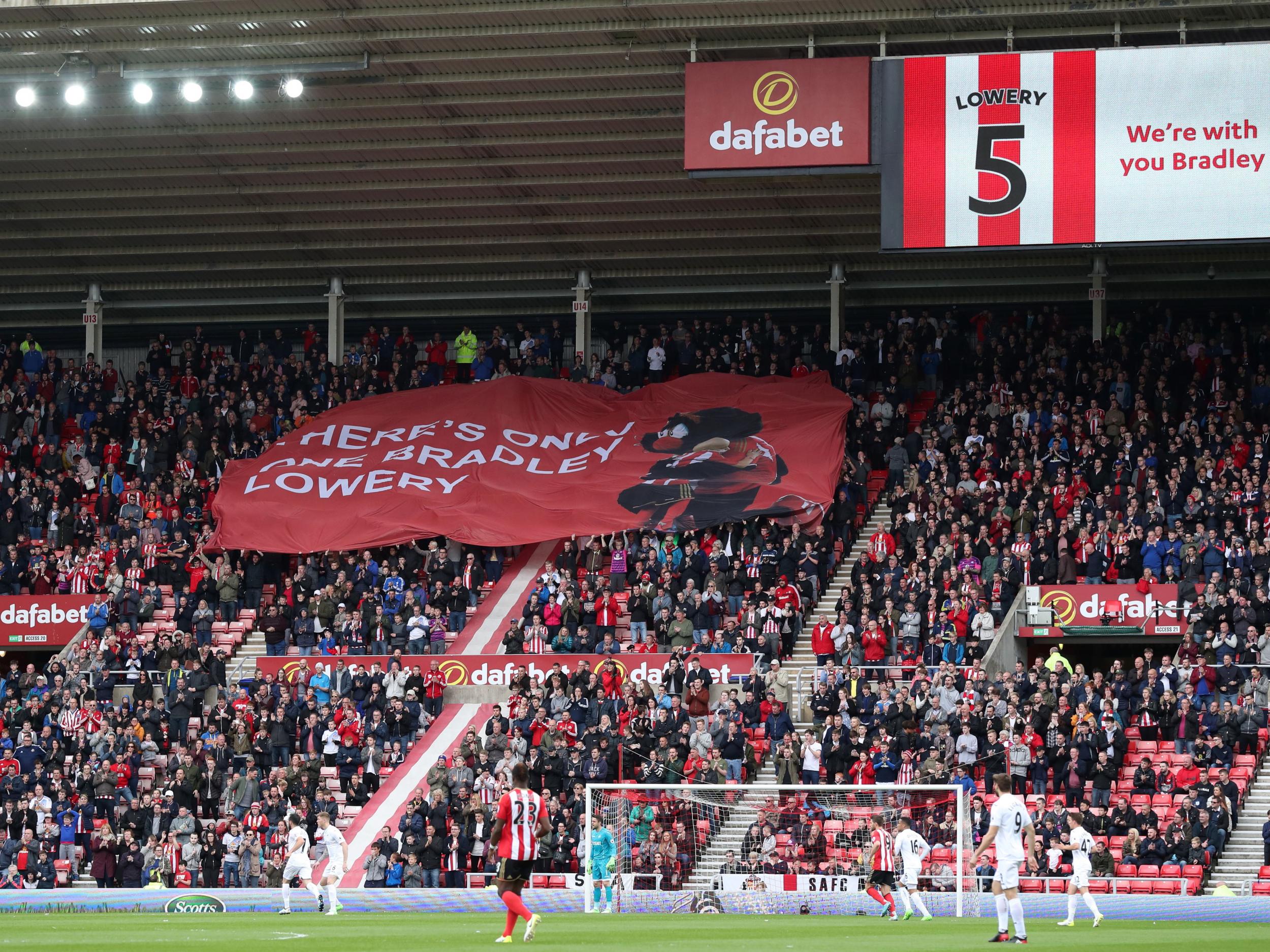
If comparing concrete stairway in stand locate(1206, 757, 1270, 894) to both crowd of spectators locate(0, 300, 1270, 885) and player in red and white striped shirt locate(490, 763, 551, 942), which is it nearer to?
crowd of spectators locate(0, 300, 1270, 885)

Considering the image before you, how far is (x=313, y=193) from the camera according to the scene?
135 ft

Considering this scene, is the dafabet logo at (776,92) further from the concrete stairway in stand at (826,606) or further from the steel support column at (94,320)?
the steel support column at (94,320)

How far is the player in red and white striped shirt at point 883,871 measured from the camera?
79.0 feet

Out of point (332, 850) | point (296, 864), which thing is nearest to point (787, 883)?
point (332, 850)

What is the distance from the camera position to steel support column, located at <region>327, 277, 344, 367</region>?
44.9 meters

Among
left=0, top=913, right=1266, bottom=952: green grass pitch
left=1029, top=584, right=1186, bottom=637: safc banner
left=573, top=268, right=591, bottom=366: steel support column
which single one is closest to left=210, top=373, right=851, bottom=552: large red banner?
left=573, top=268, right=591, bottom=366: steel support column

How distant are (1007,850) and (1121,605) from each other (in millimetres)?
15216

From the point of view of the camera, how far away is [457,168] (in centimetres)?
3944

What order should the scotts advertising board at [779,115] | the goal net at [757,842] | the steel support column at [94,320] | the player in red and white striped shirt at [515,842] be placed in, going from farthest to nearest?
the steel support column at [94,320] → the scotts advertising board at [779,115] → the goal net at [757,842] → the player in red and white striped shirt at [515,842]

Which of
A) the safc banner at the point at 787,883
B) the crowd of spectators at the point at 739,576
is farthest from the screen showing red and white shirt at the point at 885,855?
the crowd of spectators at the point at 739,576

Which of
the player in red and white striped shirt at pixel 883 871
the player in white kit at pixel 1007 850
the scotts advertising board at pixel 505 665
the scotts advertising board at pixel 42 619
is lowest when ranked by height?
the player in red and white striped shirt at pixel 883 871

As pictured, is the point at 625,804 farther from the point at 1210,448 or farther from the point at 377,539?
the point at 1210,448

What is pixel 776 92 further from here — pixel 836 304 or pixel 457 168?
pixel 836 304

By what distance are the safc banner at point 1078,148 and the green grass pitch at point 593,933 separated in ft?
40.3
